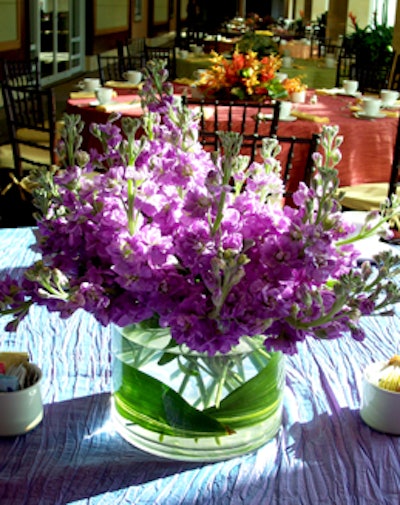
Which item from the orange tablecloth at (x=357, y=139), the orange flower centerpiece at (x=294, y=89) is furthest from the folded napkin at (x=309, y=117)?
the orange flower centerpiece at (x=294, y=89)

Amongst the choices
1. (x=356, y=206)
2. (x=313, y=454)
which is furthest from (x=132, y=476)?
(x=356, y=206)

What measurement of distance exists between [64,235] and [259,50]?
12.9ft

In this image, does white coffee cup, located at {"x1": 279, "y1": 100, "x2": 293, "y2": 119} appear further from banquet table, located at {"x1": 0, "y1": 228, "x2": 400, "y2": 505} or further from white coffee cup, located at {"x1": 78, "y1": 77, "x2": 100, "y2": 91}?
banquet table, located at {"x1": 0, "y1": 228, "x2": 400, "y2": 505}

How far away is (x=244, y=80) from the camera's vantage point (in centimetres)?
408

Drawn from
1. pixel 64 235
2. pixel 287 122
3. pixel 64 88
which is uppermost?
pixel 64 235

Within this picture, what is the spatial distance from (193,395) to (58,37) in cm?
975

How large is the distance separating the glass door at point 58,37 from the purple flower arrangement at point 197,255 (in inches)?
329

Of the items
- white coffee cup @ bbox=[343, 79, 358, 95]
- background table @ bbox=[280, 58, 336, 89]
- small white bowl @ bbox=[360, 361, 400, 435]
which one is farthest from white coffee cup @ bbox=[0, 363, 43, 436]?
background table @ bbox=[280, 58, 336, 89]

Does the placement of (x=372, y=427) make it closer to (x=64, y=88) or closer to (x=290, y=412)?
(x=290, y=412)

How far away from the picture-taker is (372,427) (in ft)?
3.75

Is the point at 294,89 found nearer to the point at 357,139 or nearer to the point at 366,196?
the point at 357,139

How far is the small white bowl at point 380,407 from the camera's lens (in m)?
1.12

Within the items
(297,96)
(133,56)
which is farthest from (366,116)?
(133,56)

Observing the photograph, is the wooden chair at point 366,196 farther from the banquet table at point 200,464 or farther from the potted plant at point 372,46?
the potted plant at point 372,46
